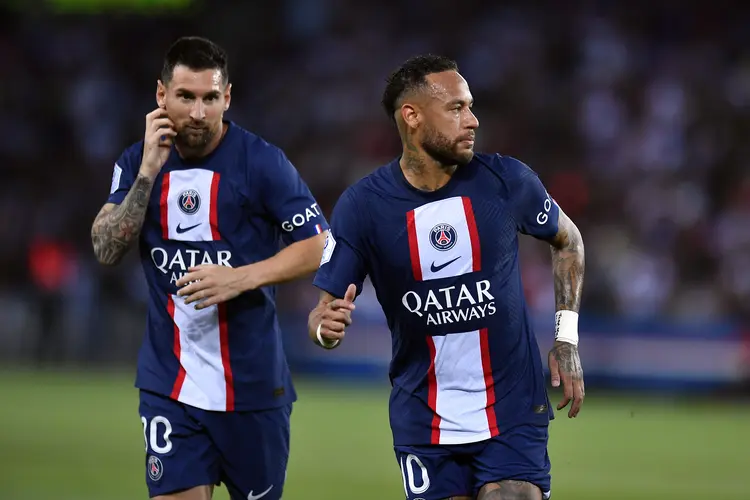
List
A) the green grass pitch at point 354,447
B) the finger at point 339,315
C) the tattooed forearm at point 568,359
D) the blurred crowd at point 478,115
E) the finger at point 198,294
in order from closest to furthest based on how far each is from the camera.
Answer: the finger at point 339,315 < the tattooed forearm at point 568,359 < the finger at point 198,294 < the green grass pitch at point 354,447 < the blurred crowd at point 478,115

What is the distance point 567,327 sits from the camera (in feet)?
17.8

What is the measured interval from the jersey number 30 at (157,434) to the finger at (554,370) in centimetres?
197

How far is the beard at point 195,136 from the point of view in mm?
6043

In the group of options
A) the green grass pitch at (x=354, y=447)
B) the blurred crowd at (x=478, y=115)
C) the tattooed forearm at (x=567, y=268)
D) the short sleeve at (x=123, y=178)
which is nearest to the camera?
the tattooed forearm at (x=567, y=268)

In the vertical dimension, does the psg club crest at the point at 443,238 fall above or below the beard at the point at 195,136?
below

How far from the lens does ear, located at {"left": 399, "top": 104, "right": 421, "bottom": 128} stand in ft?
17.6

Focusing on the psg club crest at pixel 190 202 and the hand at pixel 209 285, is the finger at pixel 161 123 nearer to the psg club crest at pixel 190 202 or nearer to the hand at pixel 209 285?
the psg club crest at pixel 190 202

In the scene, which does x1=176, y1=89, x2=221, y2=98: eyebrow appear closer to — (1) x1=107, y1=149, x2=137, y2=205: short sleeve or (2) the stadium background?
(1) x1=107, y1=149, x2=137, y2=205: short sleeve

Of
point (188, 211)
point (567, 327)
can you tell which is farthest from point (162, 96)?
point (567, 327)

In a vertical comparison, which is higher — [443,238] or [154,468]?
[443,238]

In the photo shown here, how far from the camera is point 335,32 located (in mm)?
22250

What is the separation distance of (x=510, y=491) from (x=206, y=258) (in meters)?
1.93

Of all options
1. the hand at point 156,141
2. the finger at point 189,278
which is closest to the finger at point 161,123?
the hand at point 156,141

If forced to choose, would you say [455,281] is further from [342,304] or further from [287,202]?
[287,202]
